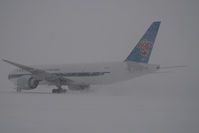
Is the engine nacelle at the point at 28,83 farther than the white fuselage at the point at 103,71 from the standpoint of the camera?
Yes

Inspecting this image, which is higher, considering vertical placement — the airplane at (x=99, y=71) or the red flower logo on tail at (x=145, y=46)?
the red flower logo on tail at (x=145, y=46)

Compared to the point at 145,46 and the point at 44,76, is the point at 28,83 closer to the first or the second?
the point at 44,76

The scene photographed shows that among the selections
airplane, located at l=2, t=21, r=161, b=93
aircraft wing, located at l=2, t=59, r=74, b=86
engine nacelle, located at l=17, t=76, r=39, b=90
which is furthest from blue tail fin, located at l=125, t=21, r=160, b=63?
engine nacelle, located at l=17, t=76, r=39, b=90

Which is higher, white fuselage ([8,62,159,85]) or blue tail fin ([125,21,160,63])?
blue tail fin ([125,21,160,63])

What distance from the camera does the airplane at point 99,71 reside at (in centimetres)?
1419

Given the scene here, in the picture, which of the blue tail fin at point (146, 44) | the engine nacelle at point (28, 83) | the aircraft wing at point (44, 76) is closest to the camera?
the blue tail fin at point (146, 44)

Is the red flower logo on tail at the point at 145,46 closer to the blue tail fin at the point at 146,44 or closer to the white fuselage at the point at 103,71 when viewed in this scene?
the blue tail fin at the point at 146,44

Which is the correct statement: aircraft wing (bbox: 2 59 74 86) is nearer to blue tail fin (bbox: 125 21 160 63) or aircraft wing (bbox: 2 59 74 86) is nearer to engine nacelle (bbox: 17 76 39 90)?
engine nacelle (bbox: 17 76 39 90)

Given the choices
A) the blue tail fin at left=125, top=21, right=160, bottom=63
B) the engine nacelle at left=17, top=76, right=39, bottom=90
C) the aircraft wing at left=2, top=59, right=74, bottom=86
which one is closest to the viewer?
the blue tail fin at left=125, top=21, right=160, bottom=63

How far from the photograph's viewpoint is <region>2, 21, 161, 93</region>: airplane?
14.2 meters

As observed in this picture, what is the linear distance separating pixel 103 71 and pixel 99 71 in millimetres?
407

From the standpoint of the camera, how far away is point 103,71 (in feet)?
53.5

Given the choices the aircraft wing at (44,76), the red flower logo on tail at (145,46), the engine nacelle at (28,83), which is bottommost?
the engine nacelle at (28,83)

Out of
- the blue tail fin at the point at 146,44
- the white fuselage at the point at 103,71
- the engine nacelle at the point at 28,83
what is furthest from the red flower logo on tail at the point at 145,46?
the engine nacelle at the point at 28,83
